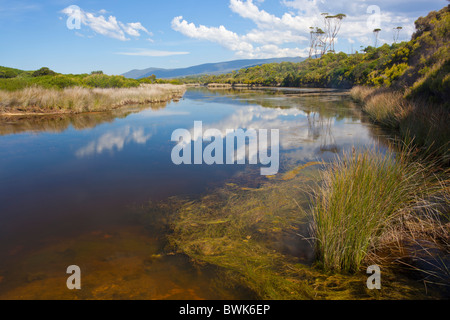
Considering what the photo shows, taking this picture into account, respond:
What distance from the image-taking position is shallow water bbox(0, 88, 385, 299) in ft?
8.87

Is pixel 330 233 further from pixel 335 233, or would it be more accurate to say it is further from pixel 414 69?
pixel 414 69

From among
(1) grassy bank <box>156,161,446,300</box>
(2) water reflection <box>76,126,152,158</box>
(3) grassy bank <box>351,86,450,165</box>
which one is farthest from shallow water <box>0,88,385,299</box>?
(3) grassy bank <box>351,86,450,165</box>

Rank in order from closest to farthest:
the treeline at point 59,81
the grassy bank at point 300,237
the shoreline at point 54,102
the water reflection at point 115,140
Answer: the grassy bank at point 300,237
the water reflection at point 115,140
the shoreline at point 54,102
the treeline at point 59,81

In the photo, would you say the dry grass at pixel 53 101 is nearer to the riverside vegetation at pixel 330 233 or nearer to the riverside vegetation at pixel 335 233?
the riverside vegetation at pixel 330 233

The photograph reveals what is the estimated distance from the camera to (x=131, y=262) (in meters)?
3.02

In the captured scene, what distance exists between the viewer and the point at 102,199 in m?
4.75

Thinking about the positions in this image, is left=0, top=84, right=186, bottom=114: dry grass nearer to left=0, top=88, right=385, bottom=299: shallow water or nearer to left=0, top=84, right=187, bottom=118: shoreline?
left=0, top=84, right=187, bottom=118: shoreline

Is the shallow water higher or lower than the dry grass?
lower

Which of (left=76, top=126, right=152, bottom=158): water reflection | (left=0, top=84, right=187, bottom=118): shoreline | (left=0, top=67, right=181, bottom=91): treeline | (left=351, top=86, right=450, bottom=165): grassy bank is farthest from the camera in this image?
(left=0, top=67, right=181, bottom=91): treeline

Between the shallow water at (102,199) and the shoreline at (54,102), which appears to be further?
the shoreline at (54,102)

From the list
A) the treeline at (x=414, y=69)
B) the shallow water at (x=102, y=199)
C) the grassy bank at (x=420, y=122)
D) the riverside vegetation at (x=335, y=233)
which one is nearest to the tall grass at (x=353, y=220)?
the riverside vegetation at (x=335, y=233)

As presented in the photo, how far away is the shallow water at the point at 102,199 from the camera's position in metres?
2.71

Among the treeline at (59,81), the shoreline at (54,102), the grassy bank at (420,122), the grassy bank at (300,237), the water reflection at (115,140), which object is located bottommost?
the grassy bank at (300,237)

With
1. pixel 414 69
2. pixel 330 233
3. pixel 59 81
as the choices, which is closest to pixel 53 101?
pixel 59 81
